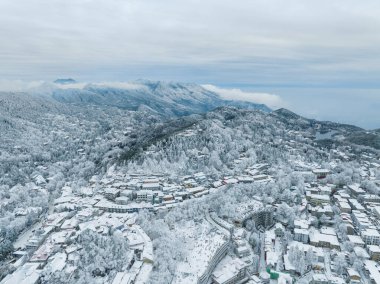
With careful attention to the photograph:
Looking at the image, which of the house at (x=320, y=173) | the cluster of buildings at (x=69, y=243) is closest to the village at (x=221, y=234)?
the cluster of buildings at (x=69, y=243)

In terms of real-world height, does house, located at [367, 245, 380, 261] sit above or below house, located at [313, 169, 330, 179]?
below

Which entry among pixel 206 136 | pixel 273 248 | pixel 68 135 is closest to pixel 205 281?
pixel 273 248

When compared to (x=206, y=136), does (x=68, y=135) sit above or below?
below

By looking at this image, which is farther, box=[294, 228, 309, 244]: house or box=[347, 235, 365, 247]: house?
box=[294, 228, 309, 244]: house

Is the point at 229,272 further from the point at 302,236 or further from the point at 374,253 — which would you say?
the point at 374,253

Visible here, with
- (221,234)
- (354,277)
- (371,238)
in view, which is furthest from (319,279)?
(371,238)

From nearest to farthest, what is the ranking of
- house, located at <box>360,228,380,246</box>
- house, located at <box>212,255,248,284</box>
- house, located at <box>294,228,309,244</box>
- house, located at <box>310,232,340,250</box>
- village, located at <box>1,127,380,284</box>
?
house, located at <box>212,255,248,284</box>, village, located at <box>1,127,380,284</box>, house, located at <box>310,232,340,250</box>, house, located at <box>360,228,380,246</box>, house, located at <box>294,228,309,244</box>

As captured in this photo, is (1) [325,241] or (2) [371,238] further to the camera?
(2) [371,238]

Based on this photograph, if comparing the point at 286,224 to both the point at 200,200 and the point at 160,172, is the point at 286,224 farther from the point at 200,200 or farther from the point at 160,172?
the point at 160,172

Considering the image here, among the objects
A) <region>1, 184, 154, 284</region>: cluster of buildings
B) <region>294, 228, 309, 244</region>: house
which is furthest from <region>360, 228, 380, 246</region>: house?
<region>1, 184, 154, 284</region>: cluster of buildings

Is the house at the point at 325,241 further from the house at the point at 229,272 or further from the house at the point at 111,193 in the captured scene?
the house at the point at 111,193

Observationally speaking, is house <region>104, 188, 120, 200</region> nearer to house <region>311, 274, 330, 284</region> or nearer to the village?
the village
